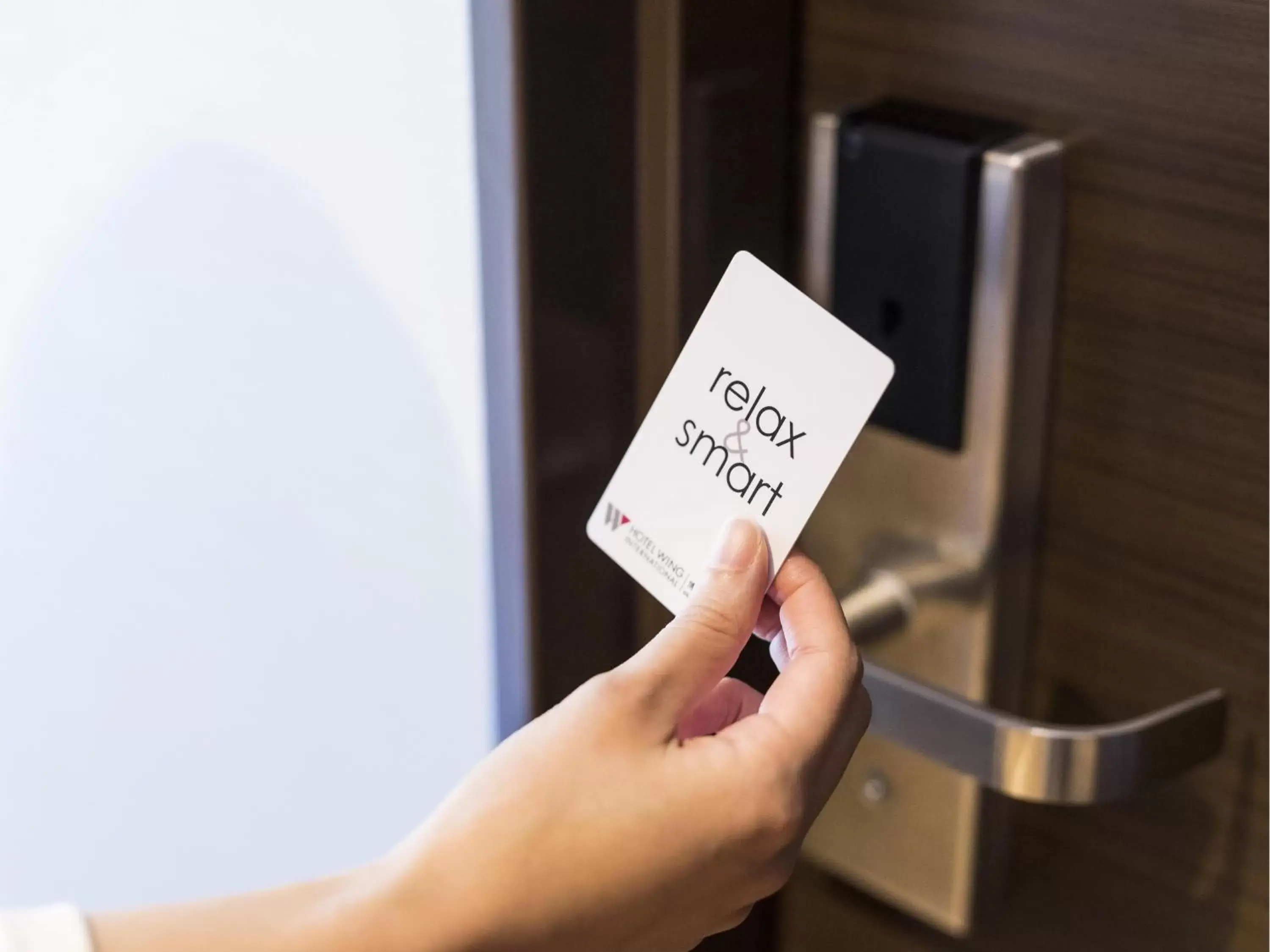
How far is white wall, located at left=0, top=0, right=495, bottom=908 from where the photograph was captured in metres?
0.59

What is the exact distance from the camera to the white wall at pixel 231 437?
587mm

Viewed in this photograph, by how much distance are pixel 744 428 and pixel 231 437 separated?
26 cm

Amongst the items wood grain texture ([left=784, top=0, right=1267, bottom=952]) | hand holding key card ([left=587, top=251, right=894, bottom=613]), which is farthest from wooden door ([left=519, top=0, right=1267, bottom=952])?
hand holding key card ([left=587, top=251, right=894, bottom=613])

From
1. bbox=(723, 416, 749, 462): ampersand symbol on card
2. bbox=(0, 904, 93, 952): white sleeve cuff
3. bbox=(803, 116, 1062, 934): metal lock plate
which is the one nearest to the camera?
bbox=(0, 904, 93, 952): white sleeve cuff

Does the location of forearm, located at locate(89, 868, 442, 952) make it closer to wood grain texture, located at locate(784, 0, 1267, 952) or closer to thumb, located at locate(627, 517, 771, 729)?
thumb, located at locate(627, 517, 771, 729)

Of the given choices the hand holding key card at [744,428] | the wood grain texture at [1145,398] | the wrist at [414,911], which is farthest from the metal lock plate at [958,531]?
the wrist at [414,911]

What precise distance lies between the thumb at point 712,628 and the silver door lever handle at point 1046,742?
162 millimetres

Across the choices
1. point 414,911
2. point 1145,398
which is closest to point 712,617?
point 414,911

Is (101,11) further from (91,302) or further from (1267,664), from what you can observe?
(1267,664)

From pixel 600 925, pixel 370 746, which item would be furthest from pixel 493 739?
pixel 600 925

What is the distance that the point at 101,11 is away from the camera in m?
0.57

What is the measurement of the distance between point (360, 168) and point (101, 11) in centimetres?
11

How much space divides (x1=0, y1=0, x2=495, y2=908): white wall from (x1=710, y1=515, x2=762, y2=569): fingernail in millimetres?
180

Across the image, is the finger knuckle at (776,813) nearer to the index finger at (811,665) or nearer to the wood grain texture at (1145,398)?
the index finger at (811,665)
